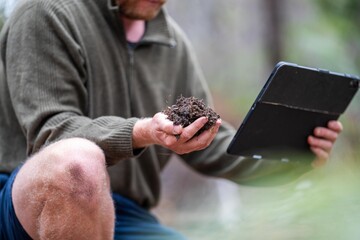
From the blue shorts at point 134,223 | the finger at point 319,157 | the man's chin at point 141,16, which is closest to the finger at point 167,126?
the blue shorts at point 134,223

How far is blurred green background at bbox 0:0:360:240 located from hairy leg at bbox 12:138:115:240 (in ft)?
2.05

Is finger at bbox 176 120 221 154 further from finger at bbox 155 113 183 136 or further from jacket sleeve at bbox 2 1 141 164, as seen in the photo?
jacket sleeve at bbox 2 1 141 164

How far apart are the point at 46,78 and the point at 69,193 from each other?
0.62m

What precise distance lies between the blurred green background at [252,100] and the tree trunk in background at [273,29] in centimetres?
1

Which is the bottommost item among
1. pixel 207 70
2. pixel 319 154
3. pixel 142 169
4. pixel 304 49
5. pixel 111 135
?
pixel 207 70

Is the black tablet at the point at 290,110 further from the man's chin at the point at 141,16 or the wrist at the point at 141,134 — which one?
the man's chin at the point at 141,16

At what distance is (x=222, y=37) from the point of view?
386 inches

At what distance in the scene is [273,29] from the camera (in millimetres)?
7441

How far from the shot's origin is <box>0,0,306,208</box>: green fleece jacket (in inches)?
95.8

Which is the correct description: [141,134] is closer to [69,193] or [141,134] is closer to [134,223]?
[69,193]

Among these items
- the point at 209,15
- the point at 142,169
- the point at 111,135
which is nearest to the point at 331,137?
the point at 142,169

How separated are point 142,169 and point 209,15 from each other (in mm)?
6449

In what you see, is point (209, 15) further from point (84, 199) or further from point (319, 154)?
point (84, 199)

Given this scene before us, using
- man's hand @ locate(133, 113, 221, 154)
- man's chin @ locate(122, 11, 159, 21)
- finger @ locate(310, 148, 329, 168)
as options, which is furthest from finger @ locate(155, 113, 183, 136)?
finger @ locate(310, 148, 329, 168)
